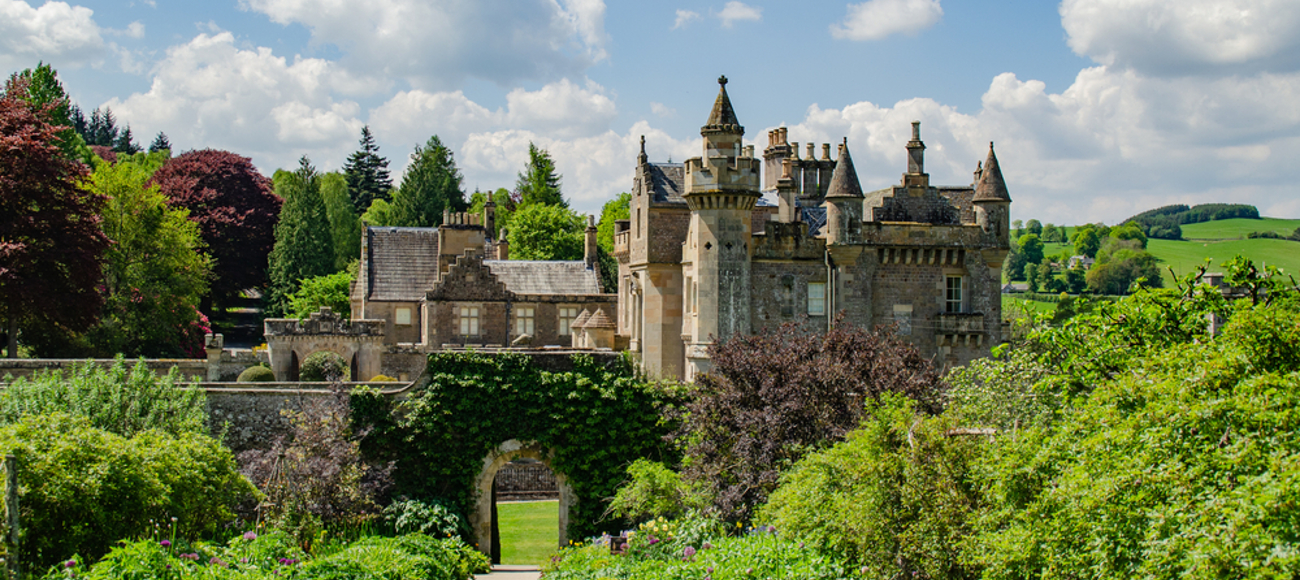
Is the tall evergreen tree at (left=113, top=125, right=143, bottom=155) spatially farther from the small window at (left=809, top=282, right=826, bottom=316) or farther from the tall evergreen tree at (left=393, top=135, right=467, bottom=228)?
the small window at (left=809, top=282, right=826, bottom=316)

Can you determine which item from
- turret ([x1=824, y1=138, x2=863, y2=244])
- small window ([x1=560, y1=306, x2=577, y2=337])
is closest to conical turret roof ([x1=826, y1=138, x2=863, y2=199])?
turret ([x1=824, y1=138, x2=863, y2=244])

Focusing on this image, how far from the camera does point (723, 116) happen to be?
29.4m

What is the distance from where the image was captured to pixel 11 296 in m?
31.8

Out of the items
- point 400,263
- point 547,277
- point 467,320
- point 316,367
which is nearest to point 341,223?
point 400,263

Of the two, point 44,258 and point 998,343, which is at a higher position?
point 44,258

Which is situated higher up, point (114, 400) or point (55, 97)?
point (55, 97)

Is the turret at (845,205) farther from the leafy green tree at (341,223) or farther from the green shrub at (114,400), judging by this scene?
the leafy green tree at (341,223)

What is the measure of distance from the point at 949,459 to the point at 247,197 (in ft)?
197

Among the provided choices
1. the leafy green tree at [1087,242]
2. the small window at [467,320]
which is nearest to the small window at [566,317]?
the small window at [467,320]

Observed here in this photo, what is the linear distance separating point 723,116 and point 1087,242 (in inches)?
4234

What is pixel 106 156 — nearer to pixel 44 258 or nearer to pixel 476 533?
pixel 44 258

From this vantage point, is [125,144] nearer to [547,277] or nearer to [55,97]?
[55,97]

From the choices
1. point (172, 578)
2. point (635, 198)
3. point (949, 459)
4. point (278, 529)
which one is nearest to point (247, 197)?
point (635, 198)

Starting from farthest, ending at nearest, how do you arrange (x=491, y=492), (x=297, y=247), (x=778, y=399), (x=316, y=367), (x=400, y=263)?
(x=297, y=247), (x=400, y=263), (x=316, y=367), (x=491, y=492), (x=778, y=399)
